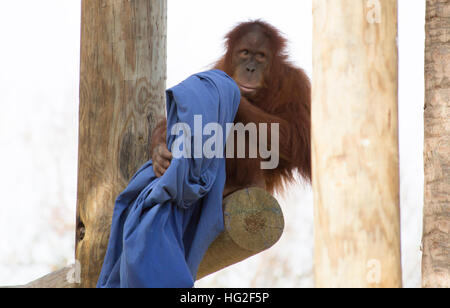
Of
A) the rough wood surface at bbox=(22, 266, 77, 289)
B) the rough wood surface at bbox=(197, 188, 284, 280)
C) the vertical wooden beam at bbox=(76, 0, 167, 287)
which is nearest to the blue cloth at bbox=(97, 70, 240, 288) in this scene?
the rough wood surface at bbox=(197, 188, 284, 280)

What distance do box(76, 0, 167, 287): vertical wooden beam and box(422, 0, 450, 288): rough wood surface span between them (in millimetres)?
1041

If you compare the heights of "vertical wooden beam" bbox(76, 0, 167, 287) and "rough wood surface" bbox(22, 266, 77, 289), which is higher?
"vertical wooden beam" bbox(76, 0, 167, 287)

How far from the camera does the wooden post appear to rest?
1692 millimetres

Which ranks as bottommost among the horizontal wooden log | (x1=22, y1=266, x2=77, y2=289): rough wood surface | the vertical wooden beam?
(x1=22, y1=266, x2=77, y2=289): rough wood surface

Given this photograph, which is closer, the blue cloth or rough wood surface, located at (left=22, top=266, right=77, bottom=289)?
the blue cloth

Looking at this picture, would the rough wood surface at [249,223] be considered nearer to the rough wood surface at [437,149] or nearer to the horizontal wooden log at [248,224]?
the horizontal wooden log at [248,224]

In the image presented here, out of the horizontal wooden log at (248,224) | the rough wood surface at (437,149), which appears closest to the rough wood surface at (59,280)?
the horizontal wooden log at (248,224)

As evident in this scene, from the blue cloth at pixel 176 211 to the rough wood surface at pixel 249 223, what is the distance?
5cm

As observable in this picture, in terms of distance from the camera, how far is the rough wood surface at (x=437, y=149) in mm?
2477

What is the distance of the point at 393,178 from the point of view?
68.3 inches

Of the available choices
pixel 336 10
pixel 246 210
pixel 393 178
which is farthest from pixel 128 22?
pixel 393 178

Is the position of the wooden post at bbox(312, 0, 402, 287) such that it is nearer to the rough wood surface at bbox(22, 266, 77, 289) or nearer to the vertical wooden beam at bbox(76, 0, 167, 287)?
the vertical wooden beam at bbox(76, 0, 167, 287)
